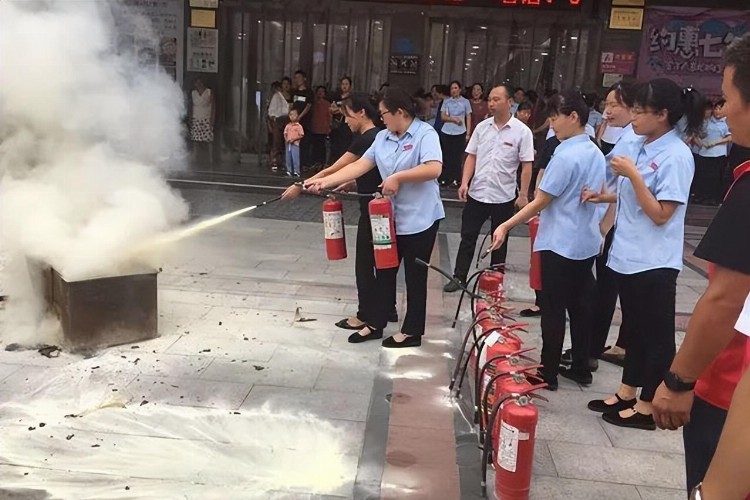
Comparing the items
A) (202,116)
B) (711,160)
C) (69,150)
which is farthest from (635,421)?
(202,116)

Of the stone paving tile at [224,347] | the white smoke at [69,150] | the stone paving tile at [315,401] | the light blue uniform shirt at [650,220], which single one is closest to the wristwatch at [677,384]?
the light blue uniform shirt at [650,220]

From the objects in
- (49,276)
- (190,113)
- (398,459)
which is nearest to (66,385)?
(49,276)

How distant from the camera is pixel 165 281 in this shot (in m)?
5.59

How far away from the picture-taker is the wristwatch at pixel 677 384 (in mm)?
1850

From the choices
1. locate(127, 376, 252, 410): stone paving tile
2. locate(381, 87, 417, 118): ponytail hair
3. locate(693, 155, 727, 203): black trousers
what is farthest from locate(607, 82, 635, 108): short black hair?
locate(693, 155, 727, 203): black trousers

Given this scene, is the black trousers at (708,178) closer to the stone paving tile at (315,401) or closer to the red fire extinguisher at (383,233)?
the red fire extinguisher at (383,233)

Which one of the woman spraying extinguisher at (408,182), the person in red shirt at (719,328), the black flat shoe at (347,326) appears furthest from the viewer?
the black flat shoe at (347,326)

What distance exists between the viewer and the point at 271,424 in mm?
3361

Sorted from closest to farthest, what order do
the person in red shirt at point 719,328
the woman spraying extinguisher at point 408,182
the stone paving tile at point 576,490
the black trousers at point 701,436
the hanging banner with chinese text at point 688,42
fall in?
the person in red shirt at point 719,328 < the black trousers at point 701,436 < the stone paving tile at point 576,490 < the woman spraying extinguisher at point 408,182 < the hanging banner with chinese text at point 688,42

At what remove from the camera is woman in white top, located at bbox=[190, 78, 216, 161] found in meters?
12.4

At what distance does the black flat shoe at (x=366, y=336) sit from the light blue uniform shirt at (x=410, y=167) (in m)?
0.77

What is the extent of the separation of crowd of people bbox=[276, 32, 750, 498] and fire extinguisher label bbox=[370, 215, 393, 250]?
0.16 meters

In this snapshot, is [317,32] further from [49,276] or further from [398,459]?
[398,459]

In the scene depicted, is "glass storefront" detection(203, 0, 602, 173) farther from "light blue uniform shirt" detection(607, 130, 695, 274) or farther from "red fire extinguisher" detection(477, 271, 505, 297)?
"light blue uniform shirt" detection(607, 130, 695, 274)
